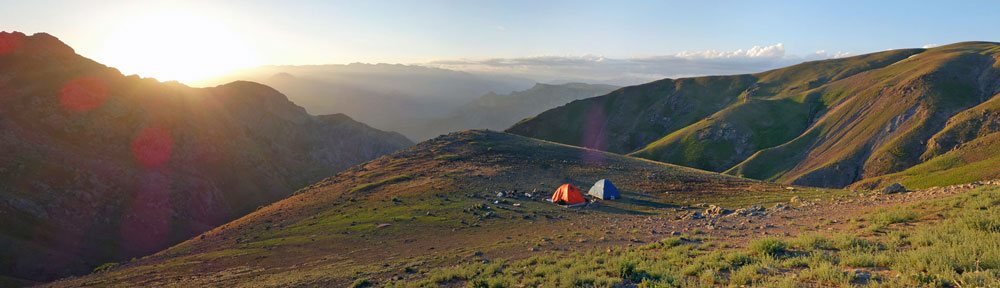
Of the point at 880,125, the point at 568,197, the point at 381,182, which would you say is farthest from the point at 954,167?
the point at 381,182

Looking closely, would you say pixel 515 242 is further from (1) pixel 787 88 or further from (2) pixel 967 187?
(1) pixel 787 88

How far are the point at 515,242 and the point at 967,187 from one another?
21263 mm

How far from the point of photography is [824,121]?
323 ft

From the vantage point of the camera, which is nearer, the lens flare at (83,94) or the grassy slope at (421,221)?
the grassy slope at (421,221)

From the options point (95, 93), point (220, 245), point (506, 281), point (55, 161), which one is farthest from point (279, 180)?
point (506, 281)

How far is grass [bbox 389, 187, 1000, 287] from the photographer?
9.31m

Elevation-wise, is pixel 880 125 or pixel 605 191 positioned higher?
pixel 880 125

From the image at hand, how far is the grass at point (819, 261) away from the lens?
931 centimetres

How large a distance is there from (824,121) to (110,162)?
13169 centimetres

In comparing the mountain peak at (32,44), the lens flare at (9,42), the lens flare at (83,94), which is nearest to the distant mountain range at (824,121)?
the lens flare at (83,94)

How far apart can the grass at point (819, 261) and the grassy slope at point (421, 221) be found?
4537 mm

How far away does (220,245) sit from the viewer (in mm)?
34188

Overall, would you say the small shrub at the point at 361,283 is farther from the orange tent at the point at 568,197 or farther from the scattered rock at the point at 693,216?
the orange tent at the point at 568,197

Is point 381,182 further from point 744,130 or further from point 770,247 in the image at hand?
point 744,130
